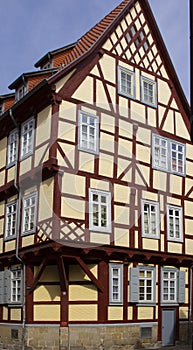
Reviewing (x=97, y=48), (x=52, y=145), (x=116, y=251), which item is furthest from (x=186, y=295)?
(x=97, y=48)

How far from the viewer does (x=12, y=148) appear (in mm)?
22812

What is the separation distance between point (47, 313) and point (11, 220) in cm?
454

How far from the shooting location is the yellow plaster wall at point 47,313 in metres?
19.0

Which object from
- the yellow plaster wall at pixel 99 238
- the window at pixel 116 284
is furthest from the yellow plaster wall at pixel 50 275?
the window at pixel 116 284

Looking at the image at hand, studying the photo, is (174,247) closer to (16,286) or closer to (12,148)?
(16,286)

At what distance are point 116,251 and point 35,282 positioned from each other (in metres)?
3.21

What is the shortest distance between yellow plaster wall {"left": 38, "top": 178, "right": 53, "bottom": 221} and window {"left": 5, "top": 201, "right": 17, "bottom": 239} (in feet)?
7.90

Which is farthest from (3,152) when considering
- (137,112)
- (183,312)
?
(183,312)

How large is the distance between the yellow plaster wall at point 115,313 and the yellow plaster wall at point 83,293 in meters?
0.77

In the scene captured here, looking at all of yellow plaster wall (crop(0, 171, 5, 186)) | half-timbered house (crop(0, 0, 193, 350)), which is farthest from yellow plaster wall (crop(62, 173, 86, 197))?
yellow plaster wall (crop(0, 171, 5, 186))

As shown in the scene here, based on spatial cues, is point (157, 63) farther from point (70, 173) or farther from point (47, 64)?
point (70, 173)

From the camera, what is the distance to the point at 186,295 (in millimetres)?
22938

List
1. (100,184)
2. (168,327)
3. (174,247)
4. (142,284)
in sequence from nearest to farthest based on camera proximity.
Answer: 1. (100,184)
2. (142,284)
3. (168,327)
4. (174,247)

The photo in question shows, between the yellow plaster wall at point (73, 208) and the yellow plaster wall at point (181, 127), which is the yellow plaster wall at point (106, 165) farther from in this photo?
the yellow plaster wall at point (181, 127)
